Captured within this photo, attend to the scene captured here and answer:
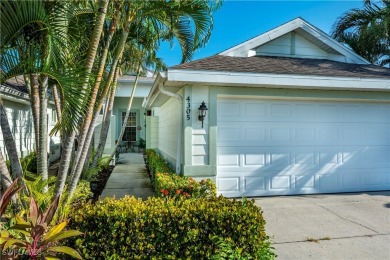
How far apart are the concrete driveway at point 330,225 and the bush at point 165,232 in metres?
0.84

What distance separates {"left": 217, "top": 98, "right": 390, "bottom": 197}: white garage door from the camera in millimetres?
6387

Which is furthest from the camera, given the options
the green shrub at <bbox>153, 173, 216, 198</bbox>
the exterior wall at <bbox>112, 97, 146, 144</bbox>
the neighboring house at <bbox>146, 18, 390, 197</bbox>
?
the exterior wall at <bbox>112, 97, 146, 144</bbox>

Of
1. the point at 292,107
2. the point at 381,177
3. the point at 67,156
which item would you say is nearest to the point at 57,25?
the point at 67,156

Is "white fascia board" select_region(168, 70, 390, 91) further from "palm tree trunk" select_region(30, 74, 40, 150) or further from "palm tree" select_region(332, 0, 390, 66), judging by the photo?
"palm tree" select_region(332, 0, 390, 66)

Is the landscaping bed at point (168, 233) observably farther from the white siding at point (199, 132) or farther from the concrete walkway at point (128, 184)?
the concrete walkway at point (128, 184)

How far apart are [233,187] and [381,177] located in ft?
13.4

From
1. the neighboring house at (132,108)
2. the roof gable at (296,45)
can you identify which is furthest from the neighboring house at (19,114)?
the roof gable at (296,45)

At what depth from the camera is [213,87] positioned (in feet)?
19.9

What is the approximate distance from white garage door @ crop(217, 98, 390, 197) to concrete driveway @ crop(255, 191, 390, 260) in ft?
1.33

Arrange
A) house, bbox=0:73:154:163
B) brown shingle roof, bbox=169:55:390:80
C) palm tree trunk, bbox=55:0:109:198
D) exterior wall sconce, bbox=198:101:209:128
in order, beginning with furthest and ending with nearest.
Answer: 1. house, bbox=0:73:154:163
2. brown shingle roof, bbox=169:55:390:80
3. exterior wall sconce, bbox=198:101:209:128
4. palm tree trunk, bbox=55:0:109:198

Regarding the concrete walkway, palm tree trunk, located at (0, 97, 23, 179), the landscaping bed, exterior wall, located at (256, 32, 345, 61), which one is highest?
exterior wall, located at (256, 32, 345, 61)

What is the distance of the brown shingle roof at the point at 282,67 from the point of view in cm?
611

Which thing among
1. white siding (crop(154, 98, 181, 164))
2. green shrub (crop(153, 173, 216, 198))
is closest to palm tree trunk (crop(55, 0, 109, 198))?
green shrub (crop(153, 173, 216, 198))

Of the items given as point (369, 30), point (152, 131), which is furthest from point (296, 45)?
point (152, 131)
